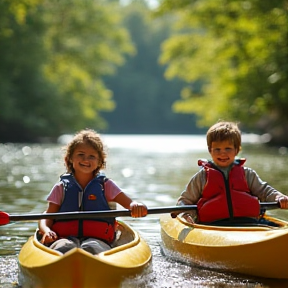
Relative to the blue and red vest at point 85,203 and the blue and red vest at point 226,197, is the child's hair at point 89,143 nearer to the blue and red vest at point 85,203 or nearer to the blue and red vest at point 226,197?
the blue and red vest at point 85,203

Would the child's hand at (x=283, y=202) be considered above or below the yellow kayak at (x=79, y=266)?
above

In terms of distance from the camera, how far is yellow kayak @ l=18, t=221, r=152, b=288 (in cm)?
448

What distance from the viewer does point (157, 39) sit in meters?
76.4

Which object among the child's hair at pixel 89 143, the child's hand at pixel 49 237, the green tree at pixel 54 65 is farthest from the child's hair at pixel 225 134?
the green tree at pixel 54 65

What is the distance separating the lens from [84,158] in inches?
227

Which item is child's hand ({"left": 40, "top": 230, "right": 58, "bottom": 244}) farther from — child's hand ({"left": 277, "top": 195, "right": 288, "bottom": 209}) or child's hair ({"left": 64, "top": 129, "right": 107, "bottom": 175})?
child's hand ({"left": 277, "top": 195, "right": 288, "bottom": 209})

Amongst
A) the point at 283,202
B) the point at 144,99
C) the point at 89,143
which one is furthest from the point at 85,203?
the point at 144,99

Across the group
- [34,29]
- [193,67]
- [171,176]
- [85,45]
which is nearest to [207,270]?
[171,176]

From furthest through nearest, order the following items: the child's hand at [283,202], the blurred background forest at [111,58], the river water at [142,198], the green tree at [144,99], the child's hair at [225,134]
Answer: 1. the green tree at [144,99]
2. the blurred background forest at [111,58]
3. the child's hair at [225,134]
4. the child's hand at [283,202]
5. the river water at [142,198]

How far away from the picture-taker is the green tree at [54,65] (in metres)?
33.2

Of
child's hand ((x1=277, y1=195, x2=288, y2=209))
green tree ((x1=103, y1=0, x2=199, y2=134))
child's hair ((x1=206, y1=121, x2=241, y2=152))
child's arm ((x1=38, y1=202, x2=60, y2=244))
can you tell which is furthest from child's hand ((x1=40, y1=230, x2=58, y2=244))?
green tree ((x1=103, y1=0, x2=199, y2=134))

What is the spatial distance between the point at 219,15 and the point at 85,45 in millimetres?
12265

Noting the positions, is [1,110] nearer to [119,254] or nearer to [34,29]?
[34,29]

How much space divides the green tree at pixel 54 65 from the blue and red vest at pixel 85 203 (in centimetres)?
2006
